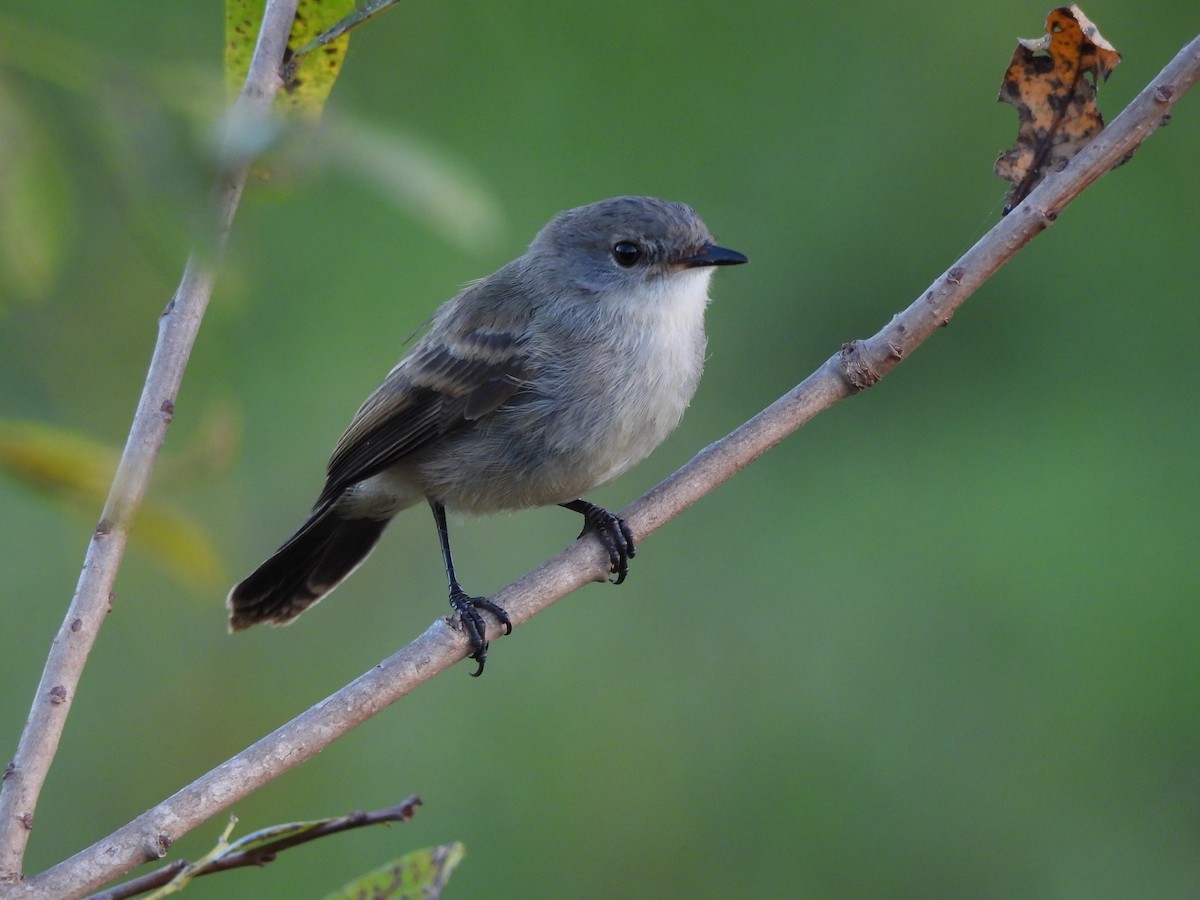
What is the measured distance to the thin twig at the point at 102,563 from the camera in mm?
1598

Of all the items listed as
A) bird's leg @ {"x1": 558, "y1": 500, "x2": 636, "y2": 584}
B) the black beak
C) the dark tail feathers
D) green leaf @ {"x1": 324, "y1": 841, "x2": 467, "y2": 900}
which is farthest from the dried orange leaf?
the dark tail feathers

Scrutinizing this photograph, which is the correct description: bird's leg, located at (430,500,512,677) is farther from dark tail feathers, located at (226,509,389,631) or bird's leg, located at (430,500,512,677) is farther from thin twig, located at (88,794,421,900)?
thin twig, located at (88,794,421,900)

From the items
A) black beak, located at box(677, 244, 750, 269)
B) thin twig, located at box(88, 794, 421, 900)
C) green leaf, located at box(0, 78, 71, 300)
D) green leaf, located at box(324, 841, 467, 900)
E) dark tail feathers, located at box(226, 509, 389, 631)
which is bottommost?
green leaf, located at box(324, 841, 467, 900)

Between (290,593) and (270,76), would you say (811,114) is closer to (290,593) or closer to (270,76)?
(290,593)

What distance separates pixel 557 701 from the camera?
16.0ft

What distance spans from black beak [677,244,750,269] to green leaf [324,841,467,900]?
2082mm

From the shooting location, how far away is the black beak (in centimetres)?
341

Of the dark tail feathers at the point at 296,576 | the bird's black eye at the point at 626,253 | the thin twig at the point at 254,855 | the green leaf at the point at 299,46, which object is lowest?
the thin twig at the point at 254,855

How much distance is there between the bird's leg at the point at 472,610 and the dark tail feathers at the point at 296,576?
29 centimetres

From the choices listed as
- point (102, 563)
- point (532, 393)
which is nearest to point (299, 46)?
point (102, 563)

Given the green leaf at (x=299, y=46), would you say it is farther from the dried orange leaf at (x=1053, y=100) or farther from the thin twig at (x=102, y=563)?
the dried orange leaf at (x=1053, y=100)

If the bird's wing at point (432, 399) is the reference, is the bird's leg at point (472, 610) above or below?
below

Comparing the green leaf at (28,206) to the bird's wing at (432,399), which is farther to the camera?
the bird's wing at (432,399)

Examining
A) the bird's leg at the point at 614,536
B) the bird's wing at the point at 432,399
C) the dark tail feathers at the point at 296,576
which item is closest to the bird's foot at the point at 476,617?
the bird's leg at the point at 614,536
